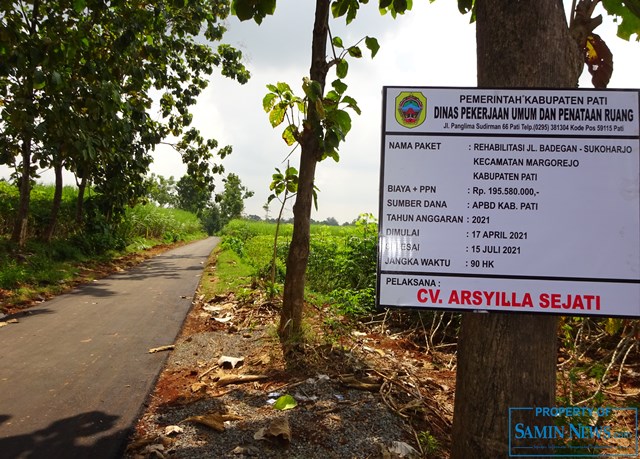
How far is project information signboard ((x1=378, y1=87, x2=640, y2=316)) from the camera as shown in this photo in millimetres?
1890

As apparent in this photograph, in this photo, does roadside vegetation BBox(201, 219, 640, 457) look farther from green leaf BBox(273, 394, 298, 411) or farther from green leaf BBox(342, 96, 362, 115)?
green leaf BBox(342, 96, 362, 115)

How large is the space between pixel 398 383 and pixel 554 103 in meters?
2.47

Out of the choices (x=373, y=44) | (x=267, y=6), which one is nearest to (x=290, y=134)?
(x=373, y=44)

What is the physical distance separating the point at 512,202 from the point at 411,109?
0.64m

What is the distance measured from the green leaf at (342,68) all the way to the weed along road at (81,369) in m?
3.27

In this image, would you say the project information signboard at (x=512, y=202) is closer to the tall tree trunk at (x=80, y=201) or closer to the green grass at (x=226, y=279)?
the green grass at (x=226, y=279)

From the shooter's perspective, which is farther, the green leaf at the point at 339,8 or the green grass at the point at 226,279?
the green grass at the point at 226,279

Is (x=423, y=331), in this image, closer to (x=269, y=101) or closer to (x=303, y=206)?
(x=303, y=206)

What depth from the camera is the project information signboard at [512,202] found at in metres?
1.89

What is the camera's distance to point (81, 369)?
396 centimetres

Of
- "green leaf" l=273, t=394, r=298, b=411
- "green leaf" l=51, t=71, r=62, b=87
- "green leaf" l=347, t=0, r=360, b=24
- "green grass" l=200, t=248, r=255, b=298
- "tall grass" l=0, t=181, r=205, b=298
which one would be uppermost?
"green leaf" l=347, t=0, r=360, b=24

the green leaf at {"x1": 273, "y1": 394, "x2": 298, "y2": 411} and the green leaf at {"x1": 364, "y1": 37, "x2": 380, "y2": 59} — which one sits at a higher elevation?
the green leaf at {"x1": 364, "y1": 37, "x2": 380, "y2": 59}

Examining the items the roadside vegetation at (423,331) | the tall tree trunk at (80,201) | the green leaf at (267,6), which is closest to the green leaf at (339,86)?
the green leaf at (267,6)

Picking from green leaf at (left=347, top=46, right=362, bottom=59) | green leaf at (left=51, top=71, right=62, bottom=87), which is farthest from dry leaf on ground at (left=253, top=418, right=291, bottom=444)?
green leaf at (left=51, top=71, right=62, bottom=87)
